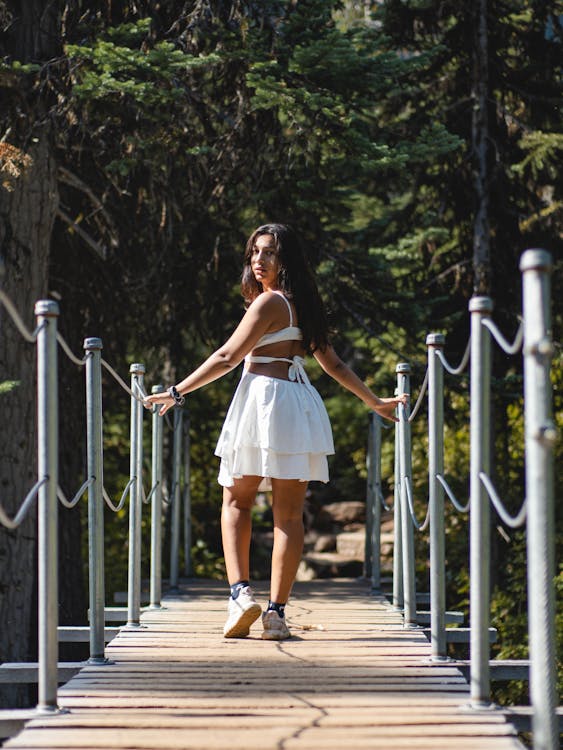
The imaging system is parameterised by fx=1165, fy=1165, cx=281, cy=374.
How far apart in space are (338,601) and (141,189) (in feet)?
14.7

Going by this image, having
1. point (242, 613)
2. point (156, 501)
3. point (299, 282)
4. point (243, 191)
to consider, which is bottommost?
point (242, 613)

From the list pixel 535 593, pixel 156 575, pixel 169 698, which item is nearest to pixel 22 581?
pixel 156 575

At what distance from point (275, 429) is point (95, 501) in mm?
823

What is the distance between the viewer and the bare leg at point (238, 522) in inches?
200

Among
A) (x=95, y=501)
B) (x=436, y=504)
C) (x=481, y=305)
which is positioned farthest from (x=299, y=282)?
(x=481, y=305)

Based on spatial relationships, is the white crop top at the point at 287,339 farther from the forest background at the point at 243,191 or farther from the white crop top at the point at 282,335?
the forest background at the point at 243,191

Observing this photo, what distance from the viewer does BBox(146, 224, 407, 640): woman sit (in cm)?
492

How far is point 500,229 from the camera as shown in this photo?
1345 centimetres

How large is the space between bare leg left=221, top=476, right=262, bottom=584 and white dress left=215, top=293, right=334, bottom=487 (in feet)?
0.21

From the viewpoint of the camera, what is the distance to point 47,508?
365 cm

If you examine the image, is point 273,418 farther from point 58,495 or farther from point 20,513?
point 20,513

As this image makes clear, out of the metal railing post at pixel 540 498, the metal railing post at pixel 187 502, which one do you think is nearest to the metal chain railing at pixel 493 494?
the metal railing post at pixel 540 498

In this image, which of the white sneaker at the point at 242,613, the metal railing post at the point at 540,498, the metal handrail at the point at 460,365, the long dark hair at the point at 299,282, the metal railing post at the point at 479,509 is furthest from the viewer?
the long dark hair at the point at 299,282

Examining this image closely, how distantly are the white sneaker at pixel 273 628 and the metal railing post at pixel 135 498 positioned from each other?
0.80 m
